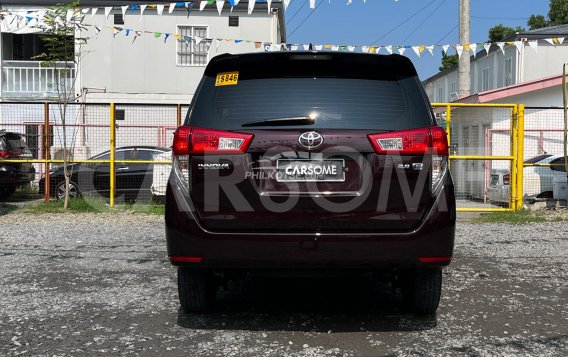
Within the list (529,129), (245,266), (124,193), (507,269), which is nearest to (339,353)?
(245,266)

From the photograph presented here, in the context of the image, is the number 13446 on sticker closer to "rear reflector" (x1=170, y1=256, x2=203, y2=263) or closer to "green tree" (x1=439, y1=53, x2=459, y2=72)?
"rear reflector" (x1=170, y1=256, x2=203, y2=263)

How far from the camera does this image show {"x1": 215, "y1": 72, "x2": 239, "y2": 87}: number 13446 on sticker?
4062 mm

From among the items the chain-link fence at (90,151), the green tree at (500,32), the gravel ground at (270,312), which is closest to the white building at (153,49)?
the chain-link fence at (90,151)

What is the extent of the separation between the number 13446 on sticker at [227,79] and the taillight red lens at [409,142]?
0.98m

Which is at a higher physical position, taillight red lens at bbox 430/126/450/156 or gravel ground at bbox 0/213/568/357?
taillight red lens at bbox 430/126/450/156

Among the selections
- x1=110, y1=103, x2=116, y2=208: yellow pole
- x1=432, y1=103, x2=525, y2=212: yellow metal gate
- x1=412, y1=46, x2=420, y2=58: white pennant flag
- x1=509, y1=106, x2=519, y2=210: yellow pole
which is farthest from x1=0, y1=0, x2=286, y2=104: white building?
x1=509, y1=106, x2=519, y2=210: yellow pole

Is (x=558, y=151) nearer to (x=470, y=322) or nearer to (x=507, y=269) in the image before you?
(x=507, y=269)

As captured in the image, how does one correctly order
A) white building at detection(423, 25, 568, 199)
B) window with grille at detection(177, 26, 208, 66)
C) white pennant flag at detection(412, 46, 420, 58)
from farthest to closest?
1. window with grille at detection(177, 26, 208, 66)
2. white pennant flag at detection(412, 46, 420, 58)
3. white building at detection(423, 25, 568, 199)

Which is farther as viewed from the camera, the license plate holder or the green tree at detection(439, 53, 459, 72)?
the green tree at detection(439, 53, 459, 72)

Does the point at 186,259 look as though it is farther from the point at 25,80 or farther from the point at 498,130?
the point at 25,80

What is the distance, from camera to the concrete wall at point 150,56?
21641 millimetres

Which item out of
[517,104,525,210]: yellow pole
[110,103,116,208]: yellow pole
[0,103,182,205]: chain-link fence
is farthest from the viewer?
[0,103,182,205]: chain-link fence

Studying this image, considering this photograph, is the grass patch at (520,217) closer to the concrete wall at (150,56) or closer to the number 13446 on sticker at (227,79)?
the number 13446 on sticker at (227,79)

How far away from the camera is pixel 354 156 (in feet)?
12.5
